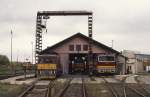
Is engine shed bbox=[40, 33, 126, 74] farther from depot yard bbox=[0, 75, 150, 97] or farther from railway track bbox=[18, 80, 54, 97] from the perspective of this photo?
railway track bbox=[18, 80, 54, 97]

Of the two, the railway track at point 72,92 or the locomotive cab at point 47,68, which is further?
the locomotive cab at point 47,68

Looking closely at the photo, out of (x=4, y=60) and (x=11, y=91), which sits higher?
(x=4, y=60)

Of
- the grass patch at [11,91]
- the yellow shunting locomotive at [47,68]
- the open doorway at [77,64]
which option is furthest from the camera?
the open doorway at [77,64]

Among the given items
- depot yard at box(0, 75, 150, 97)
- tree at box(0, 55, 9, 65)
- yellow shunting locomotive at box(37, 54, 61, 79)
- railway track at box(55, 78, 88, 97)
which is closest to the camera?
railway track at box(55, 78, 88, 97)

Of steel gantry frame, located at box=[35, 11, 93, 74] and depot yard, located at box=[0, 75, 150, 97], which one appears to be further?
steel gantry frame, located at box=[35, 11, 93, 74]

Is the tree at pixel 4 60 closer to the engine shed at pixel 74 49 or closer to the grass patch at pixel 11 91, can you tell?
the engine shed at pixel 74 49

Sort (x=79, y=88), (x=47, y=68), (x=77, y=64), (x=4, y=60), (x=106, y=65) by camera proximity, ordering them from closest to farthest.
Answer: (x=79, y=88) < (x=47, y=68) < (x=106, y=65) < (x=77, y=64) < (x=4, y=60)

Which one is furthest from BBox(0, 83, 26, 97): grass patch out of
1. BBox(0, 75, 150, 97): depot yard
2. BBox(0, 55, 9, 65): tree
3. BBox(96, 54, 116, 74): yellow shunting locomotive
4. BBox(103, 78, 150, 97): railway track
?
BBox(0, 55, 9, 65): tree

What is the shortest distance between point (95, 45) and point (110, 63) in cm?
1176

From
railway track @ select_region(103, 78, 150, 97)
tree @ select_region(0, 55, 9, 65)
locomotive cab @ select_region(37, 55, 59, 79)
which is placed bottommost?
railway track @ select_region(103, 78, 150, 97)

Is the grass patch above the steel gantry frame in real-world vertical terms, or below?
below

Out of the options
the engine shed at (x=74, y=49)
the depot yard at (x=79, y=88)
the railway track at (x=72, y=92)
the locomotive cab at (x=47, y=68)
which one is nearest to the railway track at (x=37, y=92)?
the depot yard at (x=79, y=88)

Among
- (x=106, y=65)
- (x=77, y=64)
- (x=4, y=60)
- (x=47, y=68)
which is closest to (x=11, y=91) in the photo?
(x=47, y=68)

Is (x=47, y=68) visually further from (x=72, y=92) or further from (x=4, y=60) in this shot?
(x=4, y=60)
